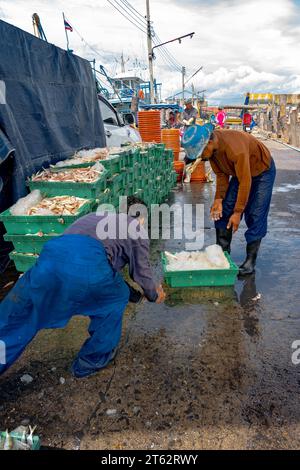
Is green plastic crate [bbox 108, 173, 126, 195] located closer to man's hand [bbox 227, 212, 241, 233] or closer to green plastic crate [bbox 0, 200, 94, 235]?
green plastic crate [bbox 0, 200, 94, 235]

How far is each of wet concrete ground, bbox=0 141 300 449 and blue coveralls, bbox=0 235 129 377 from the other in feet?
1.05

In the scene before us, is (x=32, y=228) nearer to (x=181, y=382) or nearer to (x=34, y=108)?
(x=34, y=108)

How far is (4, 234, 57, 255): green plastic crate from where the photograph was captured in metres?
3.82

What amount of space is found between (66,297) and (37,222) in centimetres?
167

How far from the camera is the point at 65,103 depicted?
18.7 feet

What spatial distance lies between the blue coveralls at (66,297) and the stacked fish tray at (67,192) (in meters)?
1.39

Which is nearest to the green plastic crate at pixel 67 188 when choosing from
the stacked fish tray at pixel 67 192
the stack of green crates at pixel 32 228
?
the stacked fish tray at pixel 67 192

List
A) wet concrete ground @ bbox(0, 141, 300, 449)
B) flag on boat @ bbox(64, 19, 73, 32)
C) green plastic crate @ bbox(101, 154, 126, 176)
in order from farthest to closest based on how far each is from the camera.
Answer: flag on boat @ bbox(64, 19, 73, 32) < green plastic crate @ bbox(101, 154, 126, 176) < wet concrete ground @ bbox(0, 141, 300, 449)

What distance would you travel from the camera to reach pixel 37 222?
12.4 feet

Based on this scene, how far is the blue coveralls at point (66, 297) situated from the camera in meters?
2.30

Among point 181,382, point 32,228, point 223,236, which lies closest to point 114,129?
point 223,236

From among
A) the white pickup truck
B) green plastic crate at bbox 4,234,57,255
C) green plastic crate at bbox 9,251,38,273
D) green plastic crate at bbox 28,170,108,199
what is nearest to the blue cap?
green plastic crate at bbox 28,170,108,199
